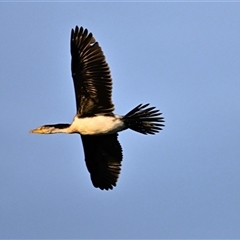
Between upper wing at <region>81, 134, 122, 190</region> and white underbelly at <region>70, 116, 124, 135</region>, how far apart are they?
98cm

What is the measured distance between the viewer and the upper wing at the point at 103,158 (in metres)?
25.4

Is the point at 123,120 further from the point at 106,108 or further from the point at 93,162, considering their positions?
→ the point at 93,162

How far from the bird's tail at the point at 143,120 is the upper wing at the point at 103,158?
4.48ft

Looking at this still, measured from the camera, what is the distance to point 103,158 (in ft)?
84.3

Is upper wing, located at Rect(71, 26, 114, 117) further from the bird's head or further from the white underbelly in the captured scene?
the bird's head

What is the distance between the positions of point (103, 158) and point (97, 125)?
1.70 metres

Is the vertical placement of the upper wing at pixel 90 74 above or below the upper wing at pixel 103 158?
above

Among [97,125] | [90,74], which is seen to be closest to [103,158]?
[97,125]

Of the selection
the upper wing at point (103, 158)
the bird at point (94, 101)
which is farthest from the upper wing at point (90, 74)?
the upper wing at point (103, 158)

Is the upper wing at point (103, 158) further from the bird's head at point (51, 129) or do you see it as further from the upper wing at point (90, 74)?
the upper wing at point (90, 74)

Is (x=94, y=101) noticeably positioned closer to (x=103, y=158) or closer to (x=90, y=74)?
(x=90, y=74)

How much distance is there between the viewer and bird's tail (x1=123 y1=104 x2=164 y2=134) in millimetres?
23875

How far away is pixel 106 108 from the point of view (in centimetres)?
2417

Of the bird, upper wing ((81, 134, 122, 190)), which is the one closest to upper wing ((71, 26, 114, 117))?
the bird
